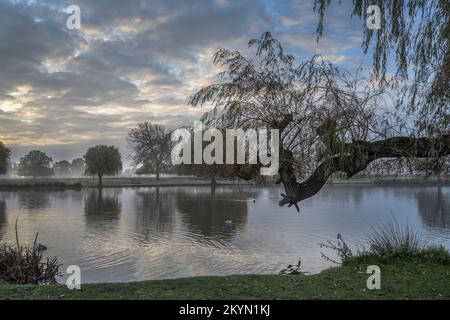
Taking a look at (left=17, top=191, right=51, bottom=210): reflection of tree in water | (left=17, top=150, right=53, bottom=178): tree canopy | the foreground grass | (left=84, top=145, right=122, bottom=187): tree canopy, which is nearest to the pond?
(left=17, top=191, right=51, bottom=210): reflection of tree in water

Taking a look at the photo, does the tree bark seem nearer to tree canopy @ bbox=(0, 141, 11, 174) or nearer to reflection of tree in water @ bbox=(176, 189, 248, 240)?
reflection of tree in water @ bbox=(176, 189, 248, 240)

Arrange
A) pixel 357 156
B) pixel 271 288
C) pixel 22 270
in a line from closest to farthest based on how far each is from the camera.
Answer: pixel 357 156 → pixel 271 288 → pixel 22 270

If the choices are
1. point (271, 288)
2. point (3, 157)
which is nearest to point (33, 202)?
point (3, 157)

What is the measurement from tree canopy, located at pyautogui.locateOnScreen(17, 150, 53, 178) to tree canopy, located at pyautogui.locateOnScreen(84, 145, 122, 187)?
63.2 metres

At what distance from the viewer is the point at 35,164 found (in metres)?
127

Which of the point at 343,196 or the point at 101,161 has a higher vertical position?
the point at 101,161

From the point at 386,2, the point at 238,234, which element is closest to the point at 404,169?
the point at 386,2

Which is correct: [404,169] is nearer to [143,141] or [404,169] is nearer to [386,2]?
[386,2]

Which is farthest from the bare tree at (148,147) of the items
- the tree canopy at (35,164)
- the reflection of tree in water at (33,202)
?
the tree canopy at (35,164)

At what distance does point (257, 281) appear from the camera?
806 centimetres

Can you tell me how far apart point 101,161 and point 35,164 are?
222 ft

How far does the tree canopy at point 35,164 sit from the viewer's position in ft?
418

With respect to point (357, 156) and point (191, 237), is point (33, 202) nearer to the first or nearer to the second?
point (191, 237)
